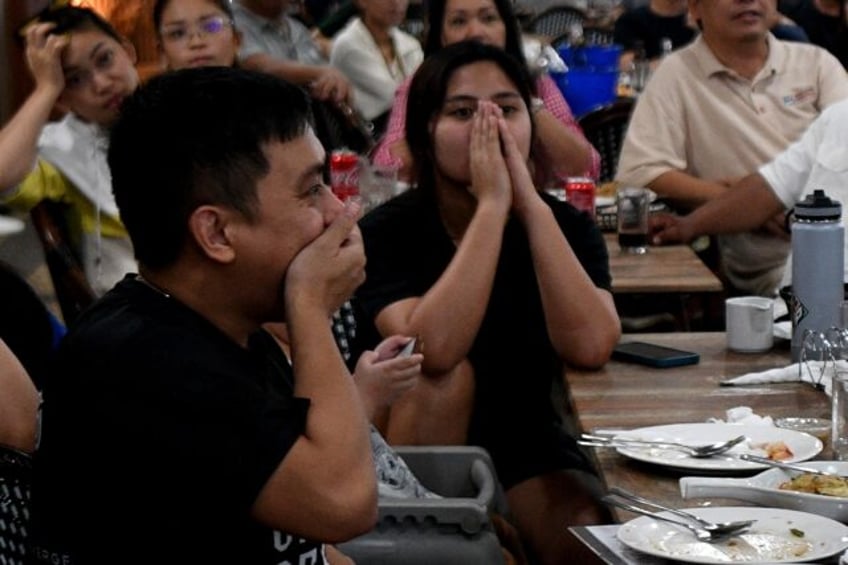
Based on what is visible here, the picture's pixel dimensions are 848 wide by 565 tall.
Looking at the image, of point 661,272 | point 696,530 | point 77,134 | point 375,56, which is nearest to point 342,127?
point 375,56

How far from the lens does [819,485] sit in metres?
1.93

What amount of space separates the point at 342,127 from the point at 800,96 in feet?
5.19

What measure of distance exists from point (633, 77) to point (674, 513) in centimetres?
536

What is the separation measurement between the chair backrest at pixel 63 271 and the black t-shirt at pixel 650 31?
177 inches

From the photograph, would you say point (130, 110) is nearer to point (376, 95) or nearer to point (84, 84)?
point (84, 84)

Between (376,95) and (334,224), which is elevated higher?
(334,224)

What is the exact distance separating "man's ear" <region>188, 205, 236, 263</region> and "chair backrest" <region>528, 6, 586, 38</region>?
10012mm

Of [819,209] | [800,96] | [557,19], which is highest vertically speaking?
[819,209]

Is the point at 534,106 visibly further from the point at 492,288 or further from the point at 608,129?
the point at 492,288

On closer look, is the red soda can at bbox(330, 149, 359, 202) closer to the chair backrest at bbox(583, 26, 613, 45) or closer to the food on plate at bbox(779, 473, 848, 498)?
the food on plate at bbox(779, 473, 848, 498)

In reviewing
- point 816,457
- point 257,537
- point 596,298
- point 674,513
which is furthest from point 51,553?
point 596,298

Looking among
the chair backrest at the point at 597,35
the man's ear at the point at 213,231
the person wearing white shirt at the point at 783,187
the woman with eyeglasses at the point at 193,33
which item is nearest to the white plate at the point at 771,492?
the man's ear at the point at 213,231

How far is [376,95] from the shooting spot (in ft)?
21.0

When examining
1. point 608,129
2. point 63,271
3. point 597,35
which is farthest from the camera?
point 597,35
